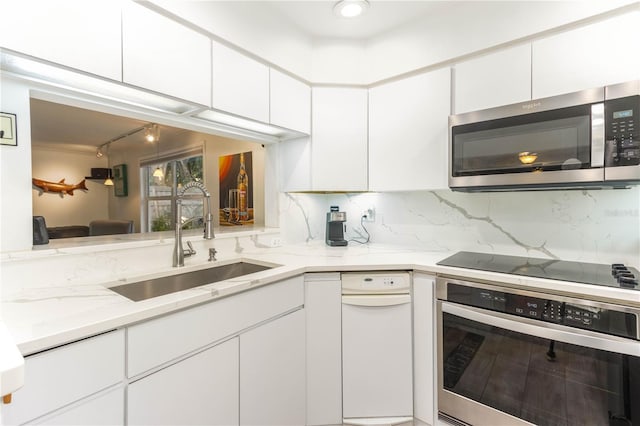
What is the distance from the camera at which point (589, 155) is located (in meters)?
1.26

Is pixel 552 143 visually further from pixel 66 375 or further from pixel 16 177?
pixel 16 177

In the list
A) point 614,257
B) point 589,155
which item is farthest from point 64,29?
point 614,257

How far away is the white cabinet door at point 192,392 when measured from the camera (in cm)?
94

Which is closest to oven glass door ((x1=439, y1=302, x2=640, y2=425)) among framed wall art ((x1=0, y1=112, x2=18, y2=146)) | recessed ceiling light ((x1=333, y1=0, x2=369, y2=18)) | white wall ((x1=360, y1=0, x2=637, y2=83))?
white wall ((x1=360, y1=0, x2=637, y2=83))

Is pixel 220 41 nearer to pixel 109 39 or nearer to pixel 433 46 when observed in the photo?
pixel 109 39

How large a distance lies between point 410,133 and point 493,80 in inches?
20.4

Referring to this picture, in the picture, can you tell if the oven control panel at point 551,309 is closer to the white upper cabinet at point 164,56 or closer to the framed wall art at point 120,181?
the white upper cabinet at point 164,56

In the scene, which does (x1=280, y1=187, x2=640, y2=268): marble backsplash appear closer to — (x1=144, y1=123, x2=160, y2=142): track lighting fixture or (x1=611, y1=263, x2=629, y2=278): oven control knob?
(x1=611, y1=263, x2=629, y2=278): oven control knob

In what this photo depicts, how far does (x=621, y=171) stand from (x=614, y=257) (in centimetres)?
61

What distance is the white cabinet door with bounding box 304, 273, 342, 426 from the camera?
156 cm

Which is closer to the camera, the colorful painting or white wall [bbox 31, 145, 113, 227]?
the colorful painting

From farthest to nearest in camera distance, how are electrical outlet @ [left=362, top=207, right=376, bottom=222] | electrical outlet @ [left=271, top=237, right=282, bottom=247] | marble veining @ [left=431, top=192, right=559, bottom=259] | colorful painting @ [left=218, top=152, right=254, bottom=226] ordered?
colorful painting @ [left=218, top=152, right=254, bottom=226] < electrical outlet @ [left=362, top=207, right=376, bottom=222] < electrical outlet @ [left=271, top=237, right=282, bottom=247] < marble veining @ [left=431, top=192, right=559, bottom=259]

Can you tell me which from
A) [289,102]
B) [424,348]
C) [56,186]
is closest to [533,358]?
[424,348]

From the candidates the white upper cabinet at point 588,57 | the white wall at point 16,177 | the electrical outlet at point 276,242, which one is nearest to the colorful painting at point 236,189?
the electrical outlet at point 276,242
